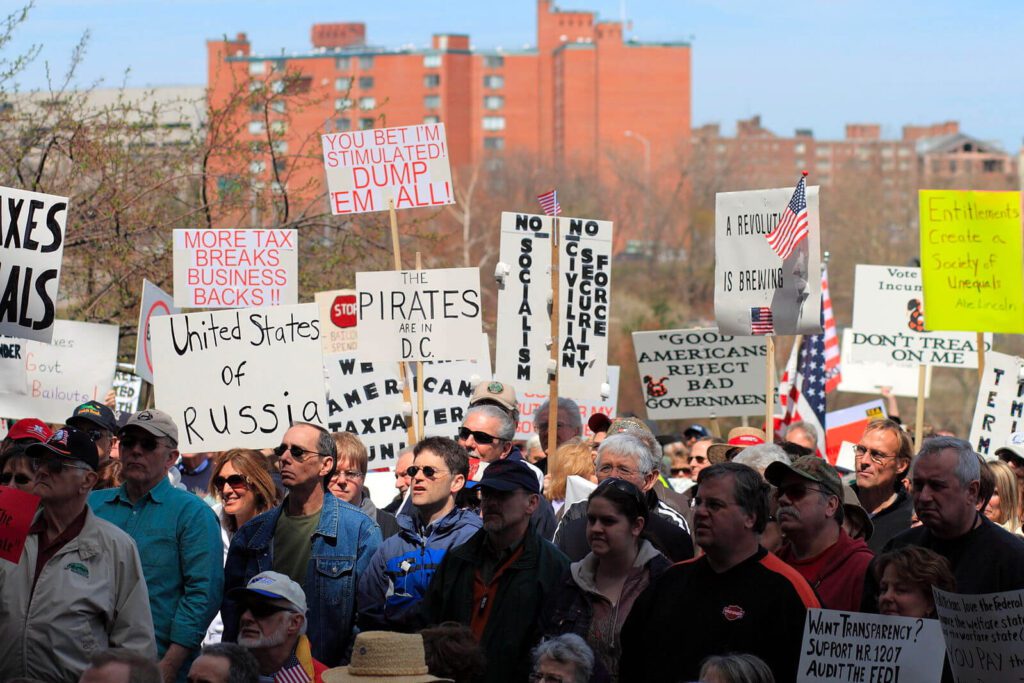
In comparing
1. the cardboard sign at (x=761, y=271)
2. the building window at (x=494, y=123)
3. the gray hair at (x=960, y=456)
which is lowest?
the gray hair at (x=960, y=456)

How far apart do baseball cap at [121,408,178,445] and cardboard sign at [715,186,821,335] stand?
5.03 metres

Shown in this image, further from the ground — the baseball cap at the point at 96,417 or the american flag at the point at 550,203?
the american flag at the point at 550,203

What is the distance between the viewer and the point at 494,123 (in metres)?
113

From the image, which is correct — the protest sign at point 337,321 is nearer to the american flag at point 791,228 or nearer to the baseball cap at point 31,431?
the american flag at point 791,228

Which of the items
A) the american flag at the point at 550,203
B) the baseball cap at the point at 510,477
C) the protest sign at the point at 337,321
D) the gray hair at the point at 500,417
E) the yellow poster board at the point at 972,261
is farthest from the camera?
the protest sign at the point at 337,321

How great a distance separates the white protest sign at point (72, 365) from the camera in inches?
457

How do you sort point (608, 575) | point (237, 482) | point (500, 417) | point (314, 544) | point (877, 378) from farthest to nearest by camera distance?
point (877, 378)
point (500, 417)
point (237, 482)
point (314, 544)
point (608, 575)

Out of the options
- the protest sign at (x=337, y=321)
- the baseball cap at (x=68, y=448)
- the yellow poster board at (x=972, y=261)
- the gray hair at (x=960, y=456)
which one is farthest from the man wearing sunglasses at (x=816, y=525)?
the protest sign at (x=337, y=321)

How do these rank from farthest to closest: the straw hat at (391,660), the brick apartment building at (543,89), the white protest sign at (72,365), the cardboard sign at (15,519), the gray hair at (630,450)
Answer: the brick apartment building at (543,89)
the white protest sign at (72,365)
the gray hair at (630,450)
the cardboard sign at (15,519)
the straw hat at (391,660)

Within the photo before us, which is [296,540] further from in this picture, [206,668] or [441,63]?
[441,63]

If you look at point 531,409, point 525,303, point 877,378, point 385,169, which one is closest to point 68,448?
point 525,303

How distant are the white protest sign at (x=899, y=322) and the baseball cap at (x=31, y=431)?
8.74m

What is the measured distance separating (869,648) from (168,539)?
3069 millimetres

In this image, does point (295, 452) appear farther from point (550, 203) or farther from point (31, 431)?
point (550, 203)
